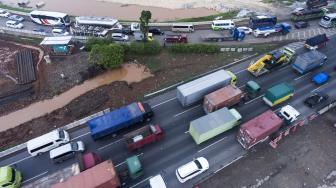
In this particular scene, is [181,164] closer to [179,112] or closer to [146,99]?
[179,112]

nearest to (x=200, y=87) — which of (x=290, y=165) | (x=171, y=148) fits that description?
(x=171, y=148)

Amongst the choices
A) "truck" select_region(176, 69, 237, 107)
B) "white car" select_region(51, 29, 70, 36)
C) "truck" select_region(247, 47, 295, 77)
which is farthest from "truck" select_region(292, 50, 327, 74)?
"white car" select_region(51, 29, 70, 36)

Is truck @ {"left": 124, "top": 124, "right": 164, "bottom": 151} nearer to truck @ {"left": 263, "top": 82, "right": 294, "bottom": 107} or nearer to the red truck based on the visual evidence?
truck @ {"left": 263, "top": 82, "right": 294, "bottom": 107}

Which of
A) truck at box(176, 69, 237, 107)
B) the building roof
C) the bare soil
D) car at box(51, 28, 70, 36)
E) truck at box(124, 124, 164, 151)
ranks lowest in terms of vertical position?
the bare soil

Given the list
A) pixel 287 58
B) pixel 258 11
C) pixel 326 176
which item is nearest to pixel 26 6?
pixel 258 11

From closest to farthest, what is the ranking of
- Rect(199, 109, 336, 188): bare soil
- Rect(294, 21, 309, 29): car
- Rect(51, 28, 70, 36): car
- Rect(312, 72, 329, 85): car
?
Rect(199, 109, 336, 188): bare soil → Rect(312, 72, 329, 85): car → Rect(294, 21, 309, 29): car → Rect(51, 28, 70, 36): car

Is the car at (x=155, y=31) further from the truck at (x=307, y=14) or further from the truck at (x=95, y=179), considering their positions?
the truck at (x=95, y=179)
